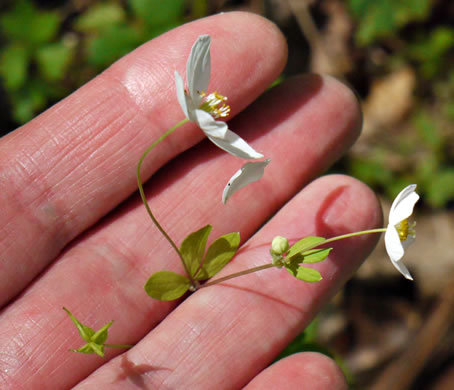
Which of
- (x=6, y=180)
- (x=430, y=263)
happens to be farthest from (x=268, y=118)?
(x=430, y=263)

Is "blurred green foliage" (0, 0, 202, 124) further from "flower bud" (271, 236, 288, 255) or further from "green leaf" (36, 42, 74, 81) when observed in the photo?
"flower bud" (271, 236, 288, 255)

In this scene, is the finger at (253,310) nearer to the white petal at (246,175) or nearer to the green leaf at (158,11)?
the white petal at (246,175)

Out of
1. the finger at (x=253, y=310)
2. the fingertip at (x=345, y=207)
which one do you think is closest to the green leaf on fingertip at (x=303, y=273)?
the finger at (x=253, y=310)

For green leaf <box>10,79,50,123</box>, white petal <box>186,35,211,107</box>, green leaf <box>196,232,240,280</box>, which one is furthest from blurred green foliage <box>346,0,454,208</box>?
green leaf <box>10,79,50,123</box>

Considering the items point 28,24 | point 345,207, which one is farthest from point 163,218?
point 28,24

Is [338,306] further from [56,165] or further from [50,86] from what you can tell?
[50,86]

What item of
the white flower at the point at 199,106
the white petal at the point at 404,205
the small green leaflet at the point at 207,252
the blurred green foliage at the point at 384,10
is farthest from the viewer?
the blurred green foliage at the point at 384,10

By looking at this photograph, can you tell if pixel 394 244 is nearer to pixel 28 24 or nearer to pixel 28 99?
pixel 28 99
